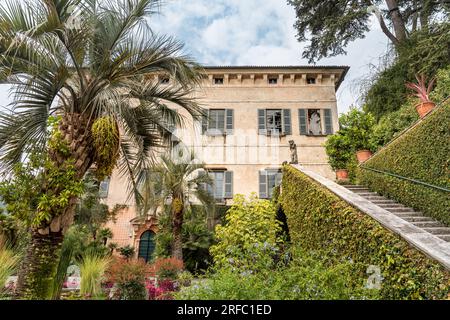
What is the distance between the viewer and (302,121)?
54.3 ft

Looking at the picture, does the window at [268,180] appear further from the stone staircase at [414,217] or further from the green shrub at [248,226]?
the stone staircase at [414,217]

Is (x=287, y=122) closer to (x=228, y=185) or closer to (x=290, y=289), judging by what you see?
(x=228, y=185)

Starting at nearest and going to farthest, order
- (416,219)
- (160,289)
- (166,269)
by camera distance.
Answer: (416,219), (160,289), (166,269)

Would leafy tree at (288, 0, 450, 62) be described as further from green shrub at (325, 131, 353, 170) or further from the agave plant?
green shrub at (325, 131, 353, 170)

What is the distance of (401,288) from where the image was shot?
2959 millimetres

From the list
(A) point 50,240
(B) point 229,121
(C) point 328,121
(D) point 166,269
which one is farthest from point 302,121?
(A) point 50,240

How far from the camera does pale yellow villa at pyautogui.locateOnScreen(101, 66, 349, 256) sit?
15531 mm

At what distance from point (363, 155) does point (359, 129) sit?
1011 mm

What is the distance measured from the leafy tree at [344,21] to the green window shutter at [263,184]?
6781mm

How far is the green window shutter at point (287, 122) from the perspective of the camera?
16.4 metres

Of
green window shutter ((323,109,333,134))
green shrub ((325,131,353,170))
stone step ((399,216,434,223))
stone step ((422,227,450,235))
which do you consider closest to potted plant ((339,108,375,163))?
green shrub ((325,131,353,170))

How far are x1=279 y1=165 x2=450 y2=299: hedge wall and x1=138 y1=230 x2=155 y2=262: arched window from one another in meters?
10.1

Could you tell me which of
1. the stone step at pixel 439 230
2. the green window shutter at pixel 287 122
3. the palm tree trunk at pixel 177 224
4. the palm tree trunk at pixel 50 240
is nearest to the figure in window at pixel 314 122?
the green window shutter at pixel 287 122

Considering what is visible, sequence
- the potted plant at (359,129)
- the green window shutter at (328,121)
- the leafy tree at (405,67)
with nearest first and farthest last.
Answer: the potted plant at (359,129) → the leafy tree at (405,67) → the green window shutter at (328,121)
